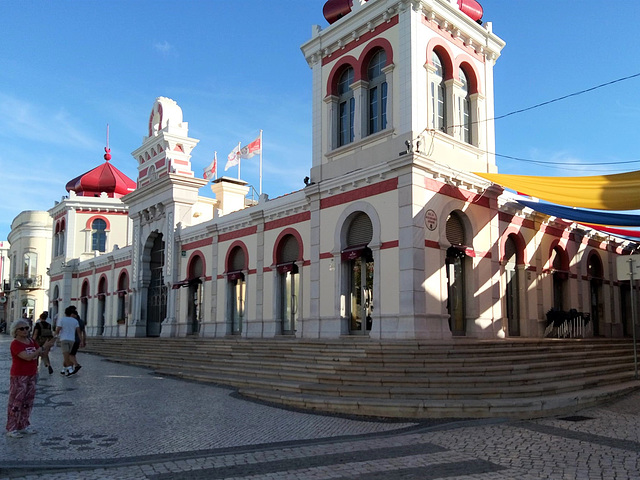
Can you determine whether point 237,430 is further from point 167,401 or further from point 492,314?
point 492,314

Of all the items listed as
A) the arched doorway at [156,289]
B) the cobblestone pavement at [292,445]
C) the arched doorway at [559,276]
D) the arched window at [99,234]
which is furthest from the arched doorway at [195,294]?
the arched window at [99,234]

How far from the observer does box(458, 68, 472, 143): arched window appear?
17438 mm

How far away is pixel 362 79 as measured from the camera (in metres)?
17.0

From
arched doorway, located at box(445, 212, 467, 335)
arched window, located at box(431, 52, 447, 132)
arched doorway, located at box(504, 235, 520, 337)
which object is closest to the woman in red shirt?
arched doorway, located at box(445, 212, 467, 335)

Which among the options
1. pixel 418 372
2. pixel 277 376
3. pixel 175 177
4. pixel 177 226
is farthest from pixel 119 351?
pixel 418 372

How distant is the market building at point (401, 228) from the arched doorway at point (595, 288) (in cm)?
8

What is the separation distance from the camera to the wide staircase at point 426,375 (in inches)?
382

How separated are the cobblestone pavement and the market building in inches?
229

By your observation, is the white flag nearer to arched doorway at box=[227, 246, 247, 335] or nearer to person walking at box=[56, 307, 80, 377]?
arched doorway at box=[227, 246, 247, 335]

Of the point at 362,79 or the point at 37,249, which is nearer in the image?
the point at 362,79

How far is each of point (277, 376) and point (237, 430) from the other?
4791mm

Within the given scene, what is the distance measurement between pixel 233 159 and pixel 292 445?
75.5 ft

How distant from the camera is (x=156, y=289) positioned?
29047 millimetres

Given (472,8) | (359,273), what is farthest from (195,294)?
(472,8)
